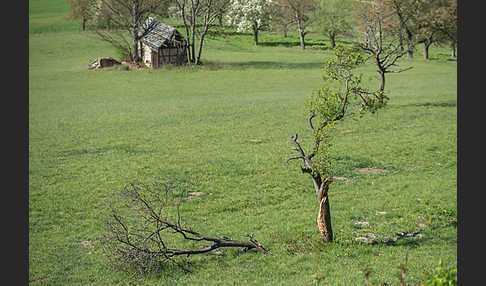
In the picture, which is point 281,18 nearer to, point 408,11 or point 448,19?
point 408,11

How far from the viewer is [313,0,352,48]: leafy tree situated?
8012cm

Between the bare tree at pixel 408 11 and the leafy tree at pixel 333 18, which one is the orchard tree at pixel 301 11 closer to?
the leafy tree at pixel 333 18

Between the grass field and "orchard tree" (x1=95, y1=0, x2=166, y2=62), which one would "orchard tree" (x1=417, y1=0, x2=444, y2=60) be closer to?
the grass field

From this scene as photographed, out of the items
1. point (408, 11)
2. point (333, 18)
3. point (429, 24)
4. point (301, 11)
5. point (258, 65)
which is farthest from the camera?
point (301, 11)

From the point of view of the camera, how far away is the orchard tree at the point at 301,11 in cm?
8044

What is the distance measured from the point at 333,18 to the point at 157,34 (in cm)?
3634

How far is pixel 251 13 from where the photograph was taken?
84188 millimetres

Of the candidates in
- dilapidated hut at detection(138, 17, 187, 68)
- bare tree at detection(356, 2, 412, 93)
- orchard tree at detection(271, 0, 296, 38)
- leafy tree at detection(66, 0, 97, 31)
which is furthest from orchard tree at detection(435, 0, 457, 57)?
leafy tree at detection(66, 0, 97, 31)

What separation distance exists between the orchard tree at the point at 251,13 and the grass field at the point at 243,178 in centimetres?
4379

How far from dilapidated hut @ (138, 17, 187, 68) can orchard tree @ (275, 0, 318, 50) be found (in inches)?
1137

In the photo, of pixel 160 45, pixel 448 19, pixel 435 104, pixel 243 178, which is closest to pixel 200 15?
pixel 160 45

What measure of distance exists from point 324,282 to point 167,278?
3.25 meters

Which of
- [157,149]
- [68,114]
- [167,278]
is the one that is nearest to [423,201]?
[167,278]

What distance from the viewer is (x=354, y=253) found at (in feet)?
35.3
